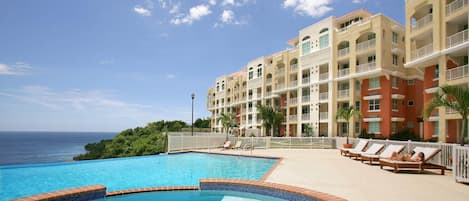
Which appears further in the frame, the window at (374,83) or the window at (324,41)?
the window at (324,41)

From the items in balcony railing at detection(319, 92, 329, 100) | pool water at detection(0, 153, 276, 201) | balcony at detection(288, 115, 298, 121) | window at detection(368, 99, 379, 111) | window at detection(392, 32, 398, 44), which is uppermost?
window at detection(392, 32, 398, 44)

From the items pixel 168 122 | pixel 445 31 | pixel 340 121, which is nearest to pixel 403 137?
pixel 340 121

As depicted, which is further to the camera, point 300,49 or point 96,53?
point 300,49

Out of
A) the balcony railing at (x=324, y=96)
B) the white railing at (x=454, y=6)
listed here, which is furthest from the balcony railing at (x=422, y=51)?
the balcony railing at (x=324, y=96)

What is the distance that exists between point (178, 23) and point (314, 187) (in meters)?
16.6

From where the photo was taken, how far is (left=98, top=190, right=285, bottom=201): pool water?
24.9 ft

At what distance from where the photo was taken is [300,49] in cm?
3662

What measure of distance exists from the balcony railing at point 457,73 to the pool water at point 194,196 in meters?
17.8

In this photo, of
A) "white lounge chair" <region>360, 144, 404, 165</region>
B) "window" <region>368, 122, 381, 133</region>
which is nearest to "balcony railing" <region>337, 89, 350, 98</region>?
"window" <region>368, 122, 381, 133</region>

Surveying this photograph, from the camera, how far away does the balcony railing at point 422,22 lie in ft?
70.8

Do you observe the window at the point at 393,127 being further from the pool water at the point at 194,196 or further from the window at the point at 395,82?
the pool water at the point at 194,196

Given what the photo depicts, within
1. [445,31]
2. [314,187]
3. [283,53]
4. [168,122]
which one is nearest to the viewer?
[314,187]

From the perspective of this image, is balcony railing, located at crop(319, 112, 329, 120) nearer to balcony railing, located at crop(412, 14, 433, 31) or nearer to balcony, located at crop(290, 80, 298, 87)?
balcony, located at crop(290, 80, 298, 87)

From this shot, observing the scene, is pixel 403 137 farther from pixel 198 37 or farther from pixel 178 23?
pixel 178 23
